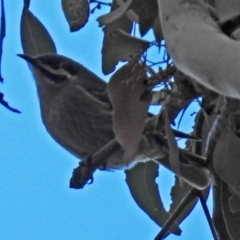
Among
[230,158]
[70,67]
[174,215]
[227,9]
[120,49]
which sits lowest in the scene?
[70,67]

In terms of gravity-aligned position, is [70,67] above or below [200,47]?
below

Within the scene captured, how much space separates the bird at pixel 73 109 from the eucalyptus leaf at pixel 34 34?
1.25 ft

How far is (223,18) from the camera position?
0.73 m

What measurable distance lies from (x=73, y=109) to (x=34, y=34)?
2.12 feet

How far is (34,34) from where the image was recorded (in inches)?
55.7

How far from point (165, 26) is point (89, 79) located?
1.64 meters

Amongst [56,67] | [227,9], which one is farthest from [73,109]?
[227,9]

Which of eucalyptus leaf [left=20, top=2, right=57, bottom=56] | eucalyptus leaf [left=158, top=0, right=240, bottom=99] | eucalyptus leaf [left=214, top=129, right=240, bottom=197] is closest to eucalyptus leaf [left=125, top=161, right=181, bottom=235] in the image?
eucalyptus leaf [left=20, top=2, right=57, bottom=56]

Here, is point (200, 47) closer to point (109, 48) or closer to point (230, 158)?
point (230, 158)

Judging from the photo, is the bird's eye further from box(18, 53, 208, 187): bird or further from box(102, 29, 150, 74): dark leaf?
box(102, 29, 150, 74): dark leaf

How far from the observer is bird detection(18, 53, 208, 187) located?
1.96 metres

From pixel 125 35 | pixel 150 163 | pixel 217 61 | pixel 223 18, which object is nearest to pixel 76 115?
pixel 150 163

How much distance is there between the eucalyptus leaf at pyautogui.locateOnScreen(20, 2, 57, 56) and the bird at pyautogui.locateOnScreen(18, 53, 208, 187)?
0.38m

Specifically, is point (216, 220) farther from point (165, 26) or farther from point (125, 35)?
point (165, 26)
